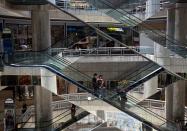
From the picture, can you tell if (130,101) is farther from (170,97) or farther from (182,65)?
(170,97)

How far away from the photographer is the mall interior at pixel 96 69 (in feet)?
41.9

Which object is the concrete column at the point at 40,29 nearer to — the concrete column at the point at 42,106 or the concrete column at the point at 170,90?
the concrete column at the point at 42,106

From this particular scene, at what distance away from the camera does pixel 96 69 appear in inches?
839

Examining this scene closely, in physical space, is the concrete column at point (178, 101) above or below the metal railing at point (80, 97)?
below

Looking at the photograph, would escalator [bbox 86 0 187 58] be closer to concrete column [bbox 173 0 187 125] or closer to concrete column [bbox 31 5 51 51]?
concrete column [bbox 173 0 187 125]

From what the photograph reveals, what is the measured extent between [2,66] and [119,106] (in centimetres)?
382

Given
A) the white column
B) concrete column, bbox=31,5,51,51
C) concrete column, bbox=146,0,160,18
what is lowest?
the white column

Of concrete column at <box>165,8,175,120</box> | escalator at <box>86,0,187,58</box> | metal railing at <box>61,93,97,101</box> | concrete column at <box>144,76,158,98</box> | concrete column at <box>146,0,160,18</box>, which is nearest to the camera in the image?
escalator at <box>86,0,187,58</box>

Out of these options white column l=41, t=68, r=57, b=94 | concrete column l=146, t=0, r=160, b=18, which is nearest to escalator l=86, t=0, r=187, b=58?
white column l=41, t=68, r=57, b=94

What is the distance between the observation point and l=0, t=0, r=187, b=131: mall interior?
1278 cm

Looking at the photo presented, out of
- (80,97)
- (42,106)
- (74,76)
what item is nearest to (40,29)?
(42,106)

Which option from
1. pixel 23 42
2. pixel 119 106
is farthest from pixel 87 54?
pixel 119 106

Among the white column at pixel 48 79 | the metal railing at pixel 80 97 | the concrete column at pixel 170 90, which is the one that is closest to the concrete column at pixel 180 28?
the concrete column at pixel 170 90

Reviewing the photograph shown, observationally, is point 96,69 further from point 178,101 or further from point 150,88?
point 178,101
